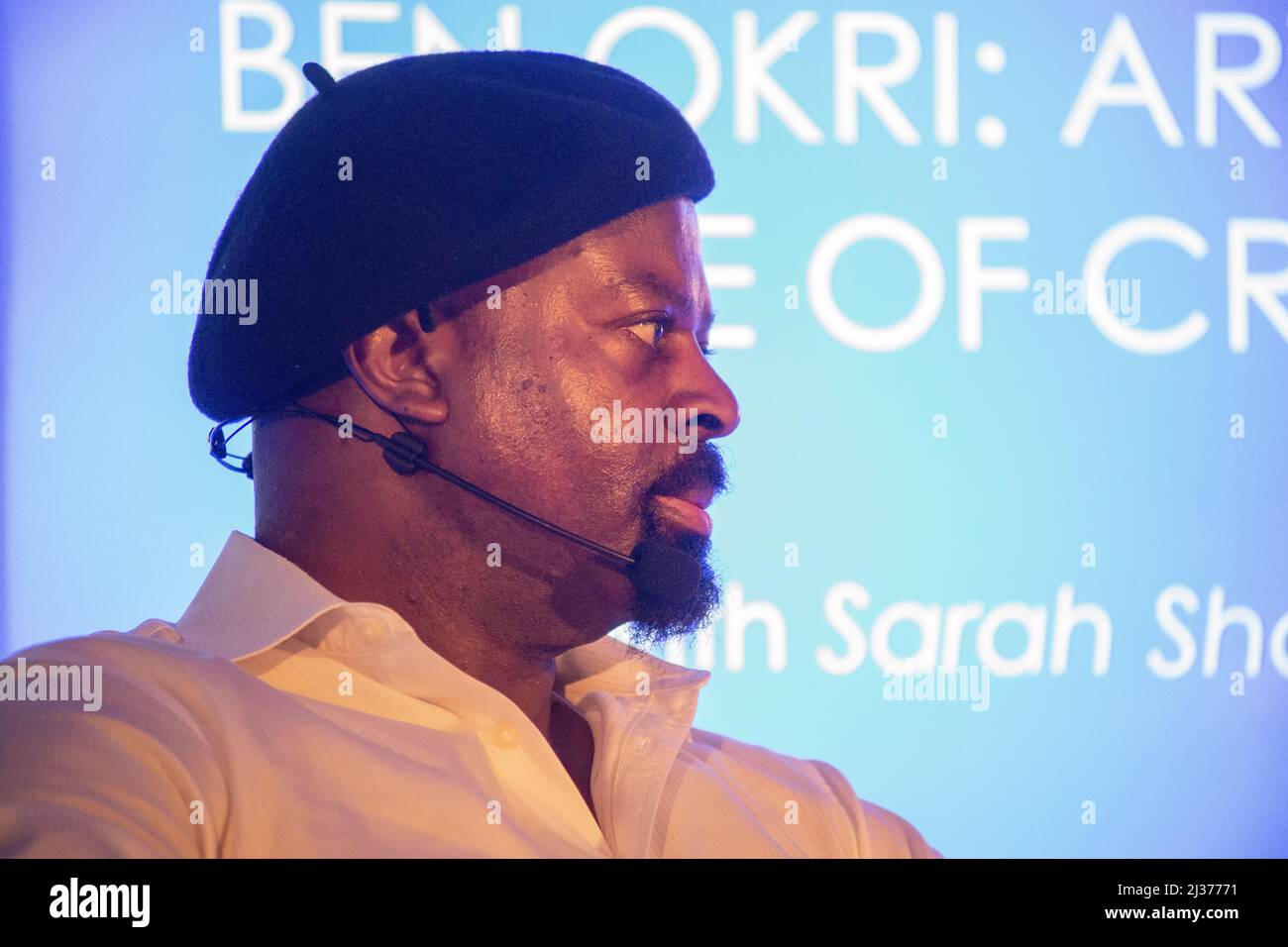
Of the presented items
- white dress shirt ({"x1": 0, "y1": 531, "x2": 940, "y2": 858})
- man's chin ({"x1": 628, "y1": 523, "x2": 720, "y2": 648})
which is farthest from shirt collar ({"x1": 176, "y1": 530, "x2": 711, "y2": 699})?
man's chin ({"x1": 628, "y1": 523, "x2": 720, "y2": 648})

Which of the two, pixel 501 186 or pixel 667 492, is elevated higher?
pixel 501 186

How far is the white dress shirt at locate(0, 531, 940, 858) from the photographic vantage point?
2.89 ft

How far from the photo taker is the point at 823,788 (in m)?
1.42

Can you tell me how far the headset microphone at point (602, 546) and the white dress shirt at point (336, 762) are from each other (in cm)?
15

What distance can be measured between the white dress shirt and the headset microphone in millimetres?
147

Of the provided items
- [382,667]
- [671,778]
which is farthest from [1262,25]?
[382,667]

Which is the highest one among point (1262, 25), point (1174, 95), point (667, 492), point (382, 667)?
point (1262, 25)

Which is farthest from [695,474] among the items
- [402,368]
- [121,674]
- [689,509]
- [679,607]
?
[121,674]

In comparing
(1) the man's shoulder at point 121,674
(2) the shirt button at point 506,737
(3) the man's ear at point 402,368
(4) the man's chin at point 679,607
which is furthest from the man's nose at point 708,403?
(1) the man's shoulder at point 121,674

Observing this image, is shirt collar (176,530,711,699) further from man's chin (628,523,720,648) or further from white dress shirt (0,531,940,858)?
man's chin (628,523,720,648)
